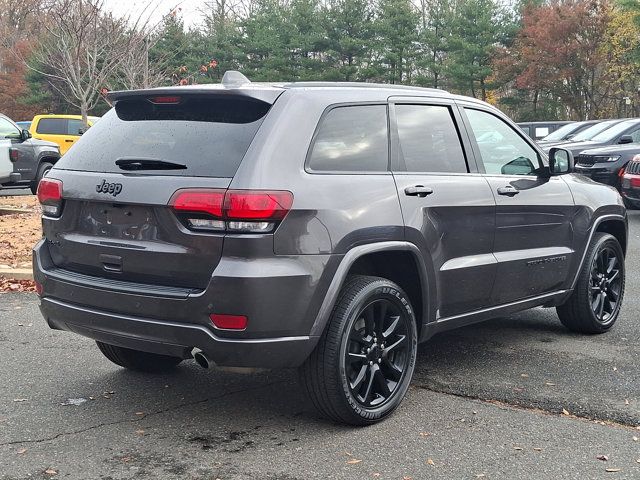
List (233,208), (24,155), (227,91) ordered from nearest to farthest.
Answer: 1. (233,208)
2. (227,91)
3. (24,155)

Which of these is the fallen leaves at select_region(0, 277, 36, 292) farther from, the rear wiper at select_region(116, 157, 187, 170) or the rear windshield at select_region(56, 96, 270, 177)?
the rear wiper at select_region(116, 157, 187, 170)

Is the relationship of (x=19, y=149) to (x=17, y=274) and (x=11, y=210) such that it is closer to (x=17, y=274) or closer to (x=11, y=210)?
(x=11, y=210)

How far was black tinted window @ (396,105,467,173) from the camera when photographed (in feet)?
15.1

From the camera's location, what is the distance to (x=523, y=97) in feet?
145

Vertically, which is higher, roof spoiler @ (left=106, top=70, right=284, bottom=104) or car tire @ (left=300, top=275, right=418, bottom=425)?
roof spoiler @ (left=106, top=70, right=284, bottom=104)

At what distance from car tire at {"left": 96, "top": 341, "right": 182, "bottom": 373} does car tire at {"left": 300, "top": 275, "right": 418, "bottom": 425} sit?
1.34 m

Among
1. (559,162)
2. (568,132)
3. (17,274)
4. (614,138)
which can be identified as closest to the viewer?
(559,162)

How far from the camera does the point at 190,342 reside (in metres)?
3.77

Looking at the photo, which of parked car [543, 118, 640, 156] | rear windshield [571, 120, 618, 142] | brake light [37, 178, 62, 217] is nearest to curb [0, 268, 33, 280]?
brake light [37, 178, 62, 217]

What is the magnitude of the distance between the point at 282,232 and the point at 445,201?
1.26 m

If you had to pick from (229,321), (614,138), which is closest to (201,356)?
(229,321)

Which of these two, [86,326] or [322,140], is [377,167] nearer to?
[322,140]

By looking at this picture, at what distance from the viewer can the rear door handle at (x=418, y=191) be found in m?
4.40

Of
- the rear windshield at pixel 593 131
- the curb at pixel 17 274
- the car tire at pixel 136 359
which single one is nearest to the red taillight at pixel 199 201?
the car tire at pixel 136 359
